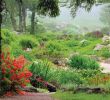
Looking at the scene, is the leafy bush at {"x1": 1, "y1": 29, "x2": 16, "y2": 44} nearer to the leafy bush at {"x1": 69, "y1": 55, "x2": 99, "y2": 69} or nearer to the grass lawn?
the leafy bush at {"x1": 69, "y1": 55, "x2": 99, "y2": 69}

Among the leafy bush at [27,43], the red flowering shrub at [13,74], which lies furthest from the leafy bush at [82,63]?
the leafy bush at [27,43]

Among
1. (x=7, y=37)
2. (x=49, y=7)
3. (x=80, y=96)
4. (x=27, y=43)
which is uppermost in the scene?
(x=49, y=7)

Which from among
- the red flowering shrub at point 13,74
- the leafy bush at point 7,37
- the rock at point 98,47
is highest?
the red flowering shrub at point 13,74

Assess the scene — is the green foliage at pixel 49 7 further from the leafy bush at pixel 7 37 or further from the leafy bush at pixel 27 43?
the leafy bush at pixel 27 43

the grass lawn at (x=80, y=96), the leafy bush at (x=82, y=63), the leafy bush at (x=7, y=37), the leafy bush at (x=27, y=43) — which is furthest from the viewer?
the leafy bush at (x=27, y=43)

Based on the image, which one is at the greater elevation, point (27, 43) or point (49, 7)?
point (49, 7)

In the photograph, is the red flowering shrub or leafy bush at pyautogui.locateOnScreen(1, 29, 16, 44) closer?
the red flowering shrub

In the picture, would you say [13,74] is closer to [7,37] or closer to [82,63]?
[82,63]

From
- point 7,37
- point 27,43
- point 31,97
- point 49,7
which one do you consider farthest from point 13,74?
point 27,43

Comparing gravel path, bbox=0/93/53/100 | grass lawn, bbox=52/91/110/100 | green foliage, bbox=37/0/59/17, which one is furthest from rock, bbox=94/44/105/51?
green foliage, bbox=37/0/59/17

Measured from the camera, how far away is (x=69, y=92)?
15969mm

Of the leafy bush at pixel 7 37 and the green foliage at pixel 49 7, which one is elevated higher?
the green foliage at pixel 49 7

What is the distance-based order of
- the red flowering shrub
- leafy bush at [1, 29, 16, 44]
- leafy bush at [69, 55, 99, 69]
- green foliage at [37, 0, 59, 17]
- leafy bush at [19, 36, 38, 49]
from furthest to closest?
leafy bush at [19, 36, 38, 49] < leafy bush at [1, 29, 16, 44] < leafy bush at [69, 55, 99, 69] < the red flowering shrub < green foliage at [37, 0, 59, 17]

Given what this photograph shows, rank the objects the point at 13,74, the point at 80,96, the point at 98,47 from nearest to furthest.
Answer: the point at 80,96 < the point at 13,74 < the point at 98,47
